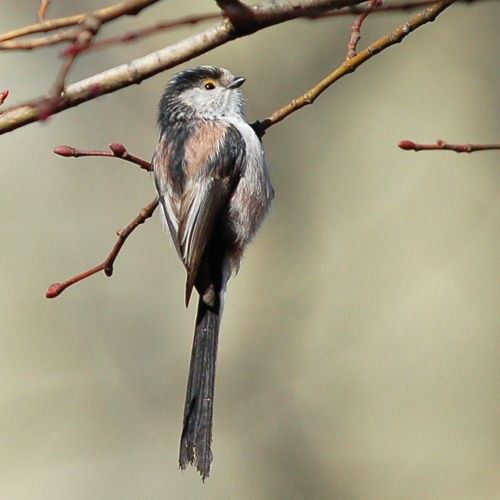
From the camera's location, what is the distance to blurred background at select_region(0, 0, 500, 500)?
6.52 meters

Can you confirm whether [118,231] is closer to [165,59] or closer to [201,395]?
[201,395]

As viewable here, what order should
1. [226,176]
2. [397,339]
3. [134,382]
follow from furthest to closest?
[397,339] → [134,382] → [226,176]

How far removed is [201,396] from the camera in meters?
3.30

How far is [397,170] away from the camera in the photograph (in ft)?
23.4

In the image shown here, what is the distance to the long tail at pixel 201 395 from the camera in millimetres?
3135

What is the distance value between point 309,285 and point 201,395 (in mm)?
3614

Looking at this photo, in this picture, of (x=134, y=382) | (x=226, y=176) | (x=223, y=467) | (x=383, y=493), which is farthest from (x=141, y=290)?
(x=226, y=176)

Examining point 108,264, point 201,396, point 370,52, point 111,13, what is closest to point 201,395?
point 201,396

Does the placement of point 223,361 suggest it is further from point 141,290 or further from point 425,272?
point 425,272

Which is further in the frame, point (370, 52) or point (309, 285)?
point (309, 285)

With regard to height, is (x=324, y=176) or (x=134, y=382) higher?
(x=324, y=176)

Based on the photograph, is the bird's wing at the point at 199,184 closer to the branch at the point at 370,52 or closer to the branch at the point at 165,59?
the branch at the point at 370,52

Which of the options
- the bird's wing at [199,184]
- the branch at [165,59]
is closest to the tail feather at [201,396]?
the bird's wing at [199,184]

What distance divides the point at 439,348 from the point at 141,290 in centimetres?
279
